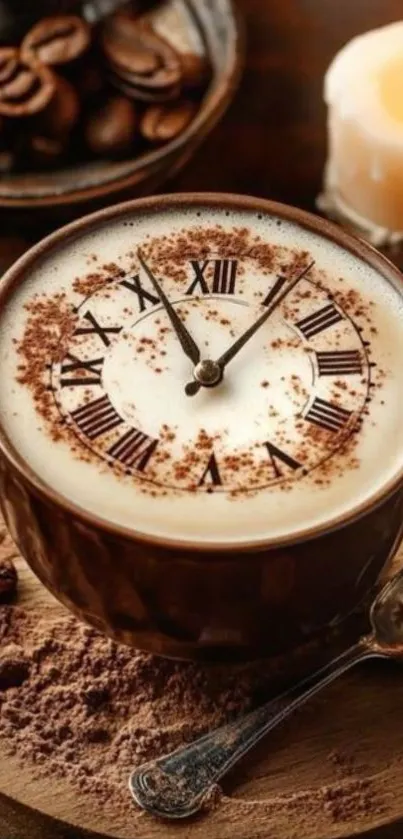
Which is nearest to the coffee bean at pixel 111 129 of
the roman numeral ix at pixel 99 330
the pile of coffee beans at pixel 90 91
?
the pile of coffee beans at pixel 90 91

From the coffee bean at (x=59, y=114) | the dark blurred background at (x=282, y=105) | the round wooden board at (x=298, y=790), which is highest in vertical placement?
the coffee bean at (x=59, y=114)

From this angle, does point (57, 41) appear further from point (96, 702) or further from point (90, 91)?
point (96, 702)

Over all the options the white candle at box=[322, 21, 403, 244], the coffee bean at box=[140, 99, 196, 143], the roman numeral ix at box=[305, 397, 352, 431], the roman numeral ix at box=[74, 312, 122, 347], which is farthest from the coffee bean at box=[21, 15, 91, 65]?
the roman numeral ix at box=[305, 397, 352, 431]

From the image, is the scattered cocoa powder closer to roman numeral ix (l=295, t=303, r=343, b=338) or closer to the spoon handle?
the spoon handle

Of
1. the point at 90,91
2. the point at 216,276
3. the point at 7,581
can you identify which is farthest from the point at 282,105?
the point at 7,581

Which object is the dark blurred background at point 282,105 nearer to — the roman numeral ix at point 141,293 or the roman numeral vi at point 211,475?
the roman numeral ix at point 141,293

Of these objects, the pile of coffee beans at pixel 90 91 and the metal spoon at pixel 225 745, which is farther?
the pile of coffee beans at pixel 90 91
